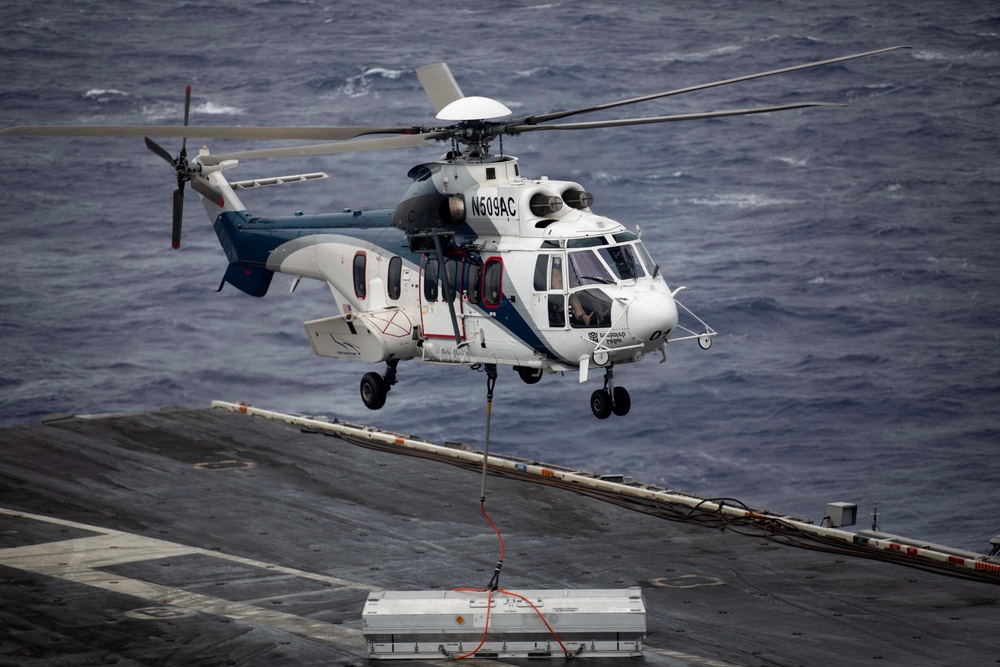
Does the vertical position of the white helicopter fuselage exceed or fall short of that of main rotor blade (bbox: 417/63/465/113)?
it falls short

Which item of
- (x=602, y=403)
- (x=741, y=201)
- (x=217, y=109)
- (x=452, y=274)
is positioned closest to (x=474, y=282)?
(x=452, y=274)

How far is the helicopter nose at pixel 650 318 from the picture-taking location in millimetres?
21062

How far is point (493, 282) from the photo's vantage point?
22.4m

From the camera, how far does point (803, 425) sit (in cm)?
4700

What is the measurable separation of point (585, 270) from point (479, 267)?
1.91 metres

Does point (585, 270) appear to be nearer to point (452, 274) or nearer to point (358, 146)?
point (452, 274)

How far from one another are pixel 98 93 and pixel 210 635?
60.8 metres

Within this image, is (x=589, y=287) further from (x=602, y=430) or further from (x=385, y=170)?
(x=385, y=170)

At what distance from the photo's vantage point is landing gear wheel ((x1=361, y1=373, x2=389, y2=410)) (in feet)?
79.0

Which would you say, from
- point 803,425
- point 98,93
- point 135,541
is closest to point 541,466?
point 135,541

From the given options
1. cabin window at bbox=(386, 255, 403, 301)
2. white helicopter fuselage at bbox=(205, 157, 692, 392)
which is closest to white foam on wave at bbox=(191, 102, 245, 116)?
white helicopter fuselage at bbox=(205, 157, 692, 392)

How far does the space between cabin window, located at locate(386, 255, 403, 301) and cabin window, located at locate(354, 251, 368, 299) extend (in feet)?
2.03

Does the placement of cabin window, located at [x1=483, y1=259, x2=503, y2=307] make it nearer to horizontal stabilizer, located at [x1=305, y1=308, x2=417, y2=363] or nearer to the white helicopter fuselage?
the white helicopter fuselage

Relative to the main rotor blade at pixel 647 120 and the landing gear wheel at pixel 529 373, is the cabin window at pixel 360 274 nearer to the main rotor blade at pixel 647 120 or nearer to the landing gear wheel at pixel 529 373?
the landing gear wheel at pixel 529 373
